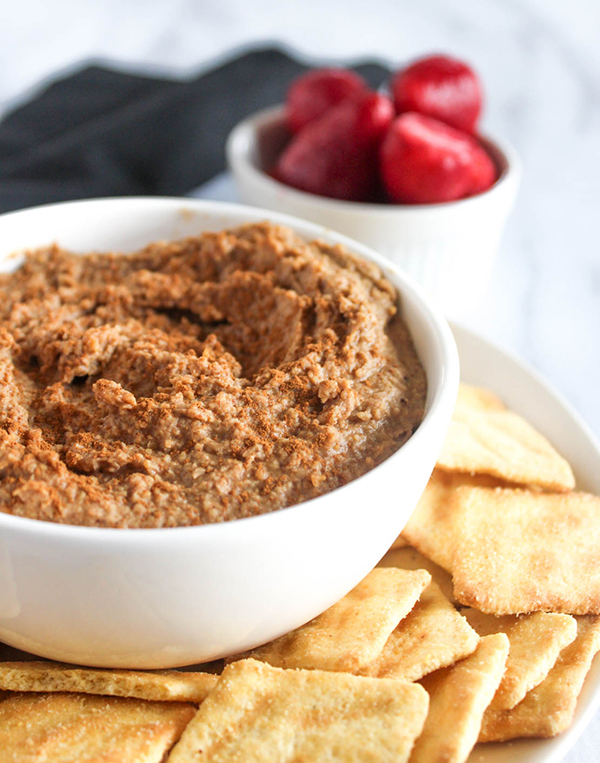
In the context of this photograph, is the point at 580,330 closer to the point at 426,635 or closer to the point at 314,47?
the point at 426,635

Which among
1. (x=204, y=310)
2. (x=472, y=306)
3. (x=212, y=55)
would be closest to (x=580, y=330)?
(x=472, y=306)

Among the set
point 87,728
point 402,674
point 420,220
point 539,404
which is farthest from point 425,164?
point 87,728

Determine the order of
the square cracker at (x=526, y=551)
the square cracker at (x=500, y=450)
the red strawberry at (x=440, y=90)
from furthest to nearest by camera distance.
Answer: the red strawberry at (x=440, y=90) → the square cracker at (x=500, y=450) → the square cracker at (x=526, y=551)

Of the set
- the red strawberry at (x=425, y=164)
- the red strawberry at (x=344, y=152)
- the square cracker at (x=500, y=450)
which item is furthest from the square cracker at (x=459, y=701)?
the red strawberry at (x=344, y=152)

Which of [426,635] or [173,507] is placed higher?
[173,507]

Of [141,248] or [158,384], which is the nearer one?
[158,384]

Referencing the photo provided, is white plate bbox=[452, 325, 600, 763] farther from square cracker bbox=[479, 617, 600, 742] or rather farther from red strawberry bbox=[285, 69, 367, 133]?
red strawberry bbox=[285, 69, 367, 133]

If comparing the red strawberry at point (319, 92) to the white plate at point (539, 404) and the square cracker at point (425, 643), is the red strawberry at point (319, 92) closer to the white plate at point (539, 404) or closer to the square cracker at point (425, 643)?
the white plate at point (539, 404)
